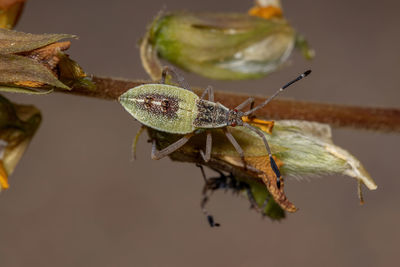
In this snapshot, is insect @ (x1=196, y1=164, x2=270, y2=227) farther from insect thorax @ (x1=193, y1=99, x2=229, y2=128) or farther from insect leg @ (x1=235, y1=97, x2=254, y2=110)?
insect leg @ (x1=235, y1=97, x2=254, y2=110)

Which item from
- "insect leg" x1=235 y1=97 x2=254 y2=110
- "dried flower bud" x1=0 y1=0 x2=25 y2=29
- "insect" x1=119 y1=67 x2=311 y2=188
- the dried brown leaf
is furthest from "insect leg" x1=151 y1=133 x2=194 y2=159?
"dried flower bud" x1=0 y1=0 x2=25 y2=29

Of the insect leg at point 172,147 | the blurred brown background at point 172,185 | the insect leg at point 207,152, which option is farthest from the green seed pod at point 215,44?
the blurred brown background at point 172,185

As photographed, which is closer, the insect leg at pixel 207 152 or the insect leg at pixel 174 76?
the insect leg at pixel 207 152

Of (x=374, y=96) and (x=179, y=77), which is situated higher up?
(x=374, y=96)

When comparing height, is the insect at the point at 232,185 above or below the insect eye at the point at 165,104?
below

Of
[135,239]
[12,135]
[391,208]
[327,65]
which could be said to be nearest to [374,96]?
[327,65]

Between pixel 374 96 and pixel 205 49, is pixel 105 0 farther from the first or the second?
pixel 205 49

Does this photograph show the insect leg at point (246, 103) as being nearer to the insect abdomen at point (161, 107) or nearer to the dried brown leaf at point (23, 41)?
the insect abdomen at point (161, 107)
